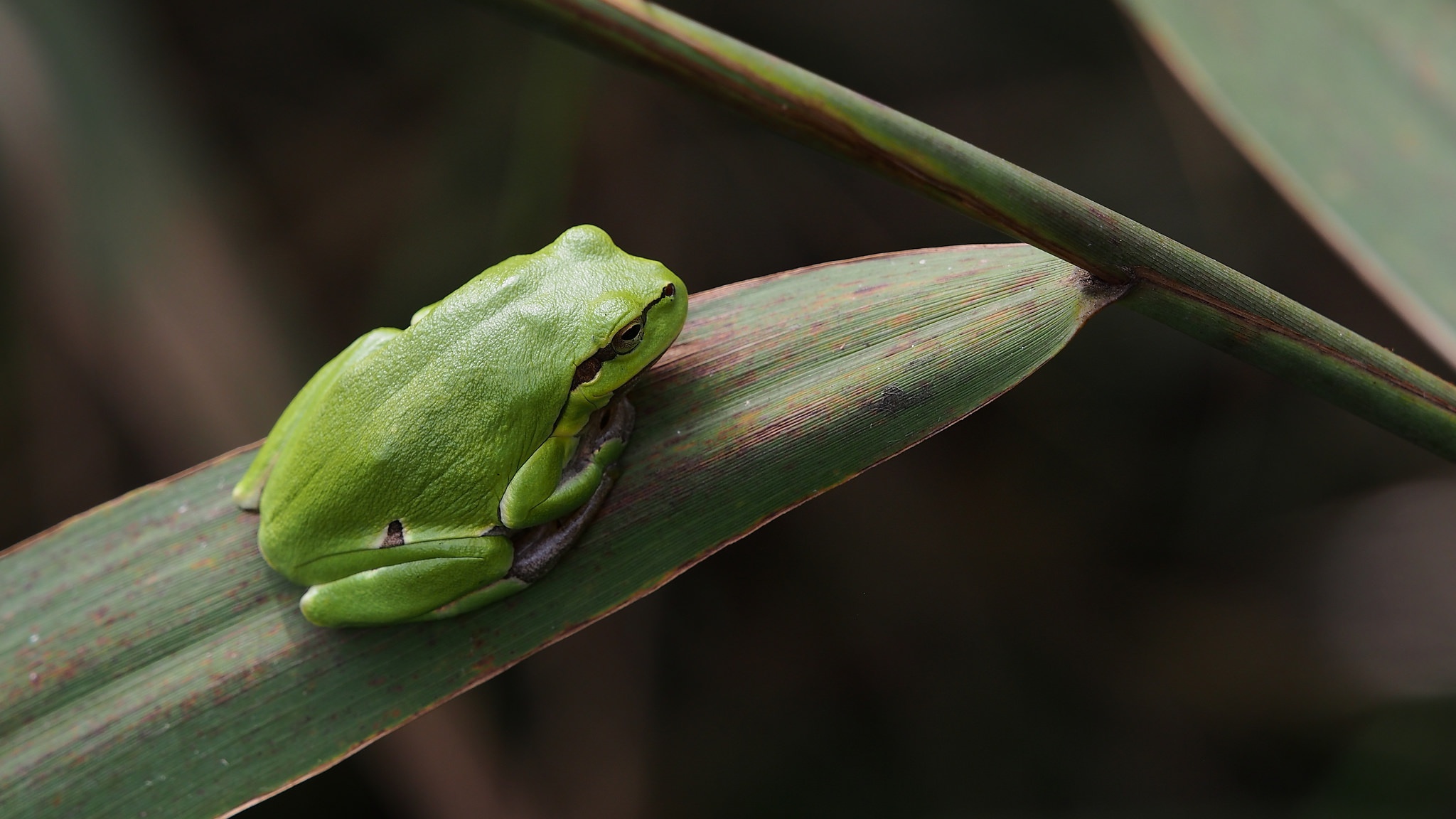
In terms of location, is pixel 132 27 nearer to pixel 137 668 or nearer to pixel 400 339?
Answer: pixel 400 339

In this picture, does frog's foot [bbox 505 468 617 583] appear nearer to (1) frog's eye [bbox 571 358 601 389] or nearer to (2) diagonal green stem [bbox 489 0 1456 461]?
(1) frog's eye [bbox 571 358 601 389]

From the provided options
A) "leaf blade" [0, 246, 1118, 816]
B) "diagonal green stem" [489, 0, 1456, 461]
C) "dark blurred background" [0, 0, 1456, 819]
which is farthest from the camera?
"dark blurred background" [0, 0, 1456, 819]

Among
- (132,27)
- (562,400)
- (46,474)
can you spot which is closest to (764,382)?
(562,400)

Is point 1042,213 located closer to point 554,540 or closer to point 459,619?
point 554,540

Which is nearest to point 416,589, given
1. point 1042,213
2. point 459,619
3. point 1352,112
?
point 459,619

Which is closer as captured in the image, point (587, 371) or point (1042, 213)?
point (1042, 213)

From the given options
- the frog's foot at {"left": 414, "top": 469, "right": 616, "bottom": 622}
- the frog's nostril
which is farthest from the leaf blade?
the frog's nostril

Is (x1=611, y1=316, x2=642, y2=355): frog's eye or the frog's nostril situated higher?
(x1=611, y1=316, x2=642, y2=355): frog's eye
